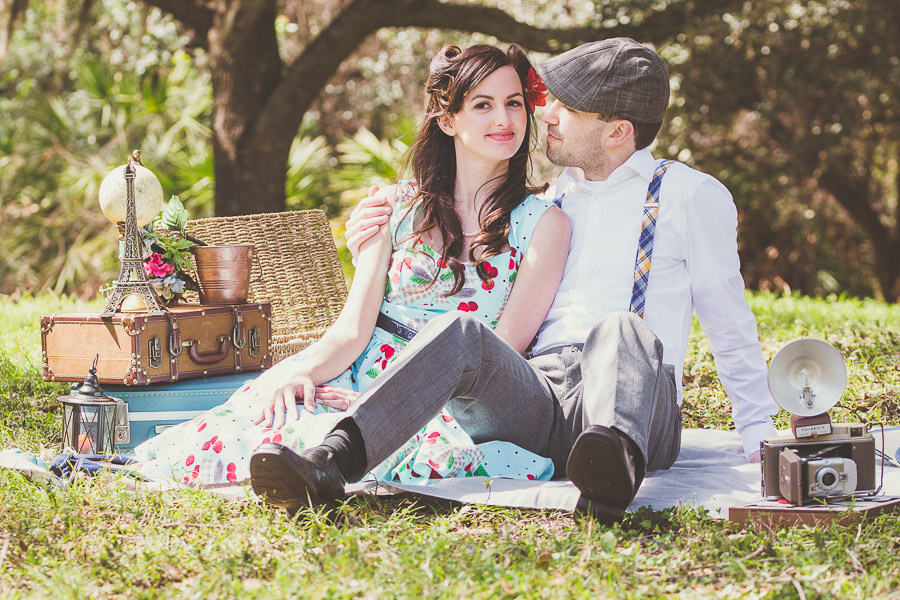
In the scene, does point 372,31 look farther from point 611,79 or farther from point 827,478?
point 827,478

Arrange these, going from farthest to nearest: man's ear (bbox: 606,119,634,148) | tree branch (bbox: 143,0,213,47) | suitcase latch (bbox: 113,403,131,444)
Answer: tree branch (bbox: 143,0,213,47)
suitcase latch (bbox: 113,403,131,444)
man's ear (bbox: 606,119,634,148)

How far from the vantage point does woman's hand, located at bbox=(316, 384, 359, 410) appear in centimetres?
299

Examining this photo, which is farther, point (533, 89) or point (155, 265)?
point (155, 265)

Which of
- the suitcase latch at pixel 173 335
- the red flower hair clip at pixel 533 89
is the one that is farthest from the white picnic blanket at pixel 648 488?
the red flower hair clip at pixel 533 89

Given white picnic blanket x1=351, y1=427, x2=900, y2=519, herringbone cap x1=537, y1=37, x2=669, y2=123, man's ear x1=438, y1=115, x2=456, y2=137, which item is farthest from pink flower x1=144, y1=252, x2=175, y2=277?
herringbone cap x1=537, y1=37, x2=669, y2=123

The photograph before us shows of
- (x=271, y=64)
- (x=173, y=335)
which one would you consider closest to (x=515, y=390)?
(x=173, y=335)

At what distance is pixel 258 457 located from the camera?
234cm

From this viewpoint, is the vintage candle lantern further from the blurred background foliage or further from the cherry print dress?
the blurred background foliage

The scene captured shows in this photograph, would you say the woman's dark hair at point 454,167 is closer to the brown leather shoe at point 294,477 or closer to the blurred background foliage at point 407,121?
the brown leather shoe at point 294,477

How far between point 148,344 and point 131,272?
30cm

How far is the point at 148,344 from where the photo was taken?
342 centimetres

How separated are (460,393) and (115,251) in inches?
357

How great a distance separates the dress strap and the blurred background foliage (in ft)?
17.5

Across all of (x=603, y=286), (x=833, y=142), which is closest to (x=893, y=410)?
(x=603, y=286)
